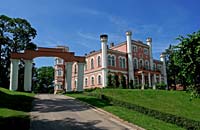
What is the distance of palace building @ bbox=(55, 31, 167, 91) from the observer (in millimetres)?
49312

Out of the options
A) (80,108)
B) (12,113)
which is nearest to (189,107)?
(80,108)

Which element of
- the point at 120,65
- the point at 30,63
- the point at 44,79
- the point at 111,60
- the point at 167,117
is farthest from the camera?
the point at 44,79

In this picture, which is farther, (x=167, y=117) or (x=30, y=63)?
(x=30, y=63)

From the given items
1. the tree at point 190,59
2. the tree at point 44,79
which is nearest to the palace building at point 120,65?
the tree at point 44,79

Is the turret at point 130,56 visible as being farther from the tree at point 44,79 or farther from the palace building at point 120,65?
the tree at point 44,79

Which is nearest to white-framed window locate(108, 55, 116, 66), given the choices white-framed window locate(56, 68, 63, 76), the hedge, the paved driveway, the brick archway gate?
the brick archway gate

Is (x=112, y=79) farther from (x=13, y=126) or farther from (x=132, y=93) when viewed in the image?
(x=13, y=126)

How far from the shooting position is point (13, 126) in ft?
A: 43.7

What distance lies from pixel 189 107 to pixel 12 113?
15917mm

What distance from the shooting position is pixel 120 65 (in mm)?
52156

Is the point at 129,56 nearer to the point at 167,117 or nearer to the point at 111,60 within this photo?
the point at 111,60

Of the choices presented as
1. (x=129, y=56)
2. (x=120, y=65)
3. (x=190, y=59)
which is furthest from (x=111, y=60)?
(x=190, y=59)

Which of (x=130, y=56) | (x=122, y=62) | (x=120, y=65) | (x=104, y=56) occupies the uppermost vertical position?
(x=130, y=56)

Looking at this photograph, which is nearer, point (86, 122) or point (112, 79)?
point (86, 122)
